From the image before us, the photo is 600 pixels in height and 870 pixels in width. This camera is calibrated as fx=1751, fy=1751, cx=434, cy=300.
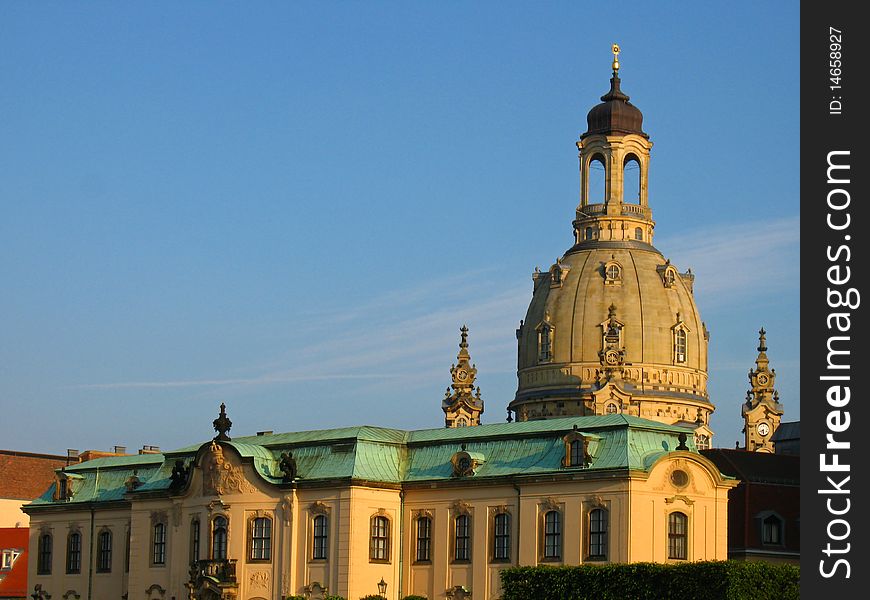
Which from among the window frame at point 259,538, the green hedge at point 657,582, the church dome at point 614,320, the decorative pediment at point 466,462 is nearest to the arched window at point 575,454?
the decorative pediment at point 466,462

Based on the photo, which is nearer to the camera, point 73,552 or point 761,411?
point 73,552

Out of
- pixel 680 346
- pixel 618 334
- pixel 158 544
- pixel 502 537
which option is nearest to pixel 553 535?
pixel 502 537

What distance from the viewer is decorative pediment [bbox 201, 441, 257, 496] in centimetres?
8750

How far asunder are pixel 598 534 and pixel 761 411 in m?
67.9

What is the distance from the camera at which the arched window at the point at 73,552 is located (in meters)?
98.9

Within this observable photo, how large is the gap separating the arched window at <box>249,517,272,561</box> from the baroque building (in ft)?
0.23

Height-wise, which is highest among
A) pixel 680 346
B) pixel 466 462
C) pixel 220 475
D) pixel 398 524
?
pixel 680 346

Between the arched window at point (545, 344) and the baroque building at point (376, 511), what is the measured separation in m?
44.5

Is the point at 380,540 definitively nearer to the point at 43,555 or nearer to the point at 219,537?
the point at 219,537

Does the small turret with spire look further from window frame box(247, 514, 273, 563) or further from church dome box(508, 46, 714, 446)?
window frame box(247, 514, 273, 563)

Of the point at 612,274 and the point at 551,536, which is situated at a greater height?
the point at 612,274

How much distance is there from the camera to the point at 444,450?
281ft

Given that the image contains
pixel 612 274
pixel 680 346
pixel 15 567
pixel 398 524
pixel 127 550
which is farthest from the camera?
pixel 612 274
